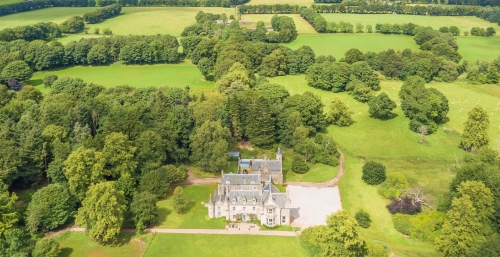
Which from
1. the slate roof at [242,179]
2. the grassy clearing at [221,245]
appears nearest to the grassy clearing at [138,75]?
the slate roof at [242,179]

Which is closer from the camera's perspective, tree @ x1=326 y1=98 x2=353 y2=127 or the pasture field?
tree @ x1=326 y1=98 x2=353 y2=127

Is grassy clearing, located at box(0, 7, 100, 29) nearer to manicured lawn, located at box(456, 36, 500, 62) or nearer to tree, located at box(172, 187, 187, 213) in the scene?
tree, located at box(172, 187, 187, 213)

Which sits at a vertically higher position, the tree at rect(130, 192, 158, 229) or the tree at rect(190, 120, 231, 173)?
the tree at rect(190, 120, 231, 173)

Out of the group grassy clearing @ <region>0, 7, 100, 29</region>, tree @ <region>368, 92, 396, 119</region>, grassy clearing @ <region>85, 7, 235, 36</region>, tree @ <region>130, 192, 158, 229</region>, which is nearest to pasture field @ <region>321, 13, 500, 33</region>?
grassy clearing @ <region>85, 7, 235, 36</region>

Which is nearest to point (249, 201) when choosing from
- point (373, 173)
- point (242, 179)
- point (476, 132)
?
point (242, 179)

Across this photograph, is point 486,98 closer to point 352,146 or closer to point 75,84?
point 352,146

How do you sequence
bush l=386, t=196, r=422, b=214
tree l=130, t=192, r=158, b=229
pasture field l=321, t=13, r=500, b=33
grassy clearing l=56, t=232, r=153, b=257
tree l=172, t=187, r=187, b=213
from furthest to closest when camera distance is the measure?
pasture field l=321, t=13, r=500, b=33, tree l=172, t=187, r=187, b=213, bush l=386, t=196, r=422, b=214, tree l=130, t=192, r=158, b=229, grassy clearing l=56, t=232, r=153, b=257

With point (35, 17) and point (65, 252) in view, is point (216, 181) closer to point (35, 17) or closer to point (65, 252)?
point (65, 252)
